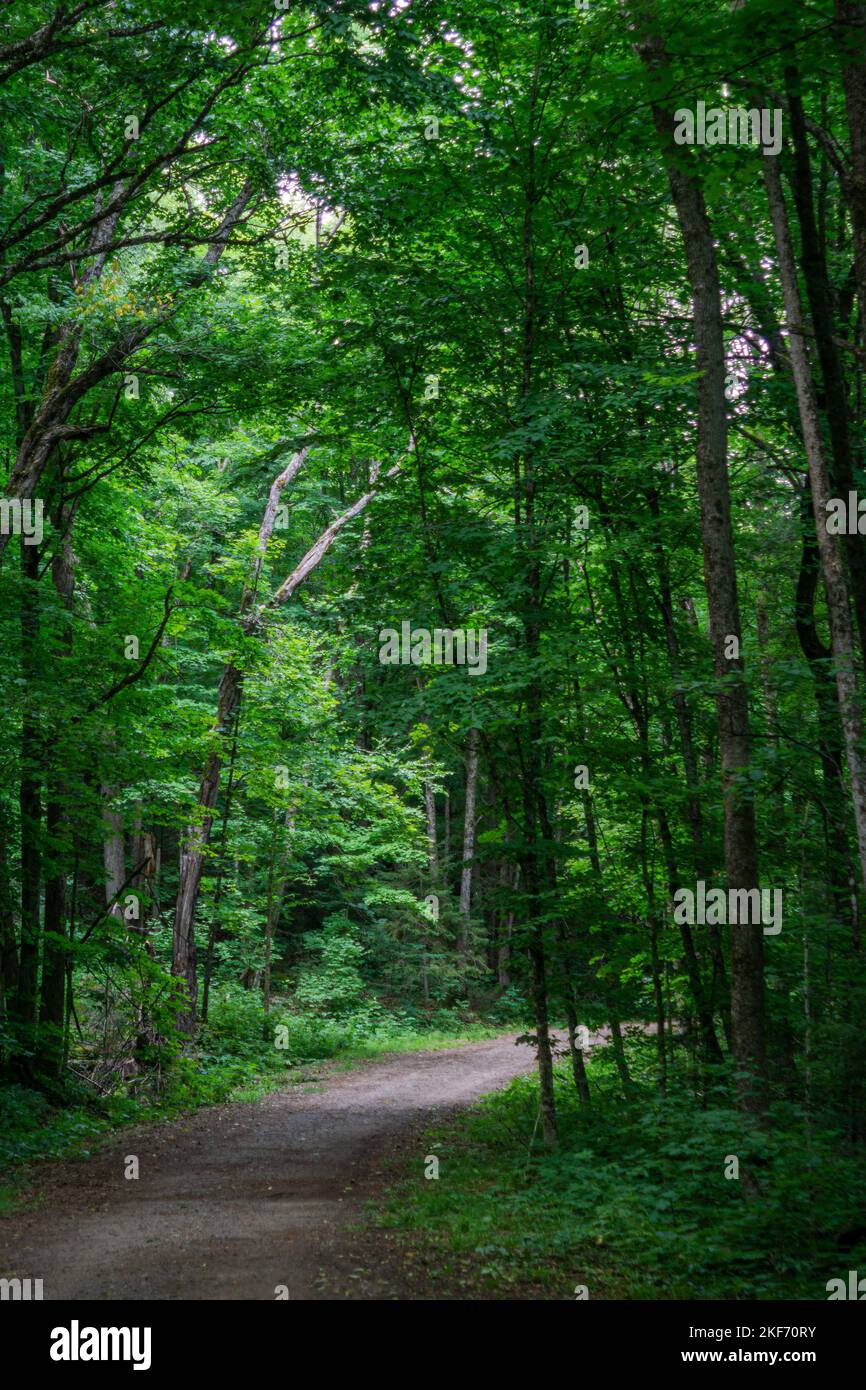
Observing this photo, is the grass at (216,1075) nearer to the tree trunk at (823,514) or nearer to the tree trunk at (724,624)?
the tree trunk at (724,624)

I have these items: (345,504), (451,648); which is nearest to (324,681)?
(345,504)

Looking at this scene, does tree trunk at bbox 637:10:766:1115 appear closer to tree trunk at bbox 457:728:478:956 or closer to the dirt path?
the dirt path

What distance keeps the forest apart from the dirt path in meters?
0.35

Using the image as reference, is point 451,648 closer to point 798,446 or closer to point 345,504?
point 798,446

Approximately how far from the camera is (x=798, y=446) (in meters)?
10.2

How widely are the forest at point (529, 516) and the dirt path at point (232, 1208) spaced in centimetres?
35

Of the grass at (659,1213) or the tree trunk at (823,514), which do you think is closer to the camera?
the grass at (659,1213)

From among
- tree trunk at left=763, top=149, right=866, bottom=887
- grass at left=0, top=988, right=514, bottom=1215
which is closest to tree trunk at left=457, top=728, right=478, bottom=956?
grass at left=0, top=988, right=514, bottom=1215

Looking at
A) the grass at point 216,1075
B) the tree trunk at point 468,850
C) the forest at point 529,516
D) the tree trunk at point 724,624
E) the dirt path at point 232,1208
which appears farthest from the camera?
the tree trunk at point 468,850

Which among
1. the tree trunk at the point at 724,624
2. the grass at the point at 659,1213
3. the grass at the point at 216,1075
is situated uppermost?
the tree trunk at the point at 724,624

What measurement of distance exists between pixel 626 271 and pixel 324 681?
1172cm

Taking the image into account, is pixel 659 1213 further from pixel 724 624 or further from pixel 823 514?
pixel 823 514

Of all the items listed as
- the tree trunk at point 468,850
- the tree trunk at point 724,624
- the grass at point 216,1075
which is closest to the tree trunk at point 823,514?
the tree trunk at point 724,624

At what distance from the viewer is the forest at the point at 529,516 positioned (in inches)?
260
